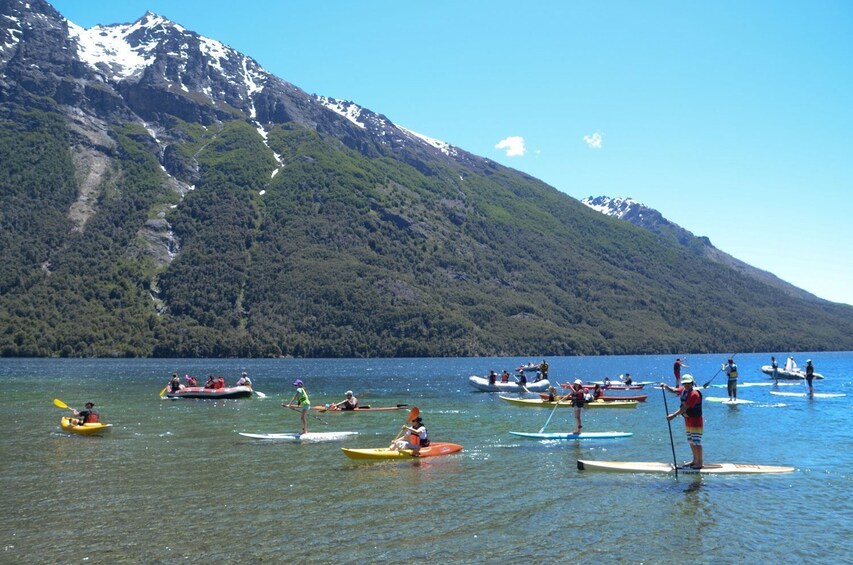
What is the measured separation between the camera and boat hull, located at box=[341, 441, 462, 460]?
25.1 metres

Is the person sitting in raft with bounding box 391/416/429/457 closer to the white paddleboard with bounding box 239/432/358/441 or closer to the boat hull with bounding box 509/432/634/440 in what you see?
the white paddleboard with bounding box 239/432/358/441

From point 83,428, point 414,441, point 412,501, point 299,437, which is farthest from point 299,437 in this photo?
point 412,501

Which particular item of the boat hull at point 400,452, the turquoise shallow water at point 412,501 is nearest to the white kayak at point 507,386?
the turquoise shallow water at point 412,501

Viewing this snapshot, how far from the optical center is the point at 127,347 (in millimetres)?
188875

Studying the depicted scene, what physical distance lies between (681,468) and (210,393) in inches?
1737

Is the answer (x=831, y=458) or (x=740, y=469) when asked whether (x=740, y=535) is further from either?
(x=831, y=458)

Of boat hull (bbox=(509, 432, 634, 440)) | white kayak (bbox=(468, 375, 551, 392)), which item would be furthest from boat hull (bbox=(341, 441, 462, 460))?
white kayak (bbox=(468, 375, 551, 392))

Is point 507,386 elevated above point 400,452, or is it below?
above

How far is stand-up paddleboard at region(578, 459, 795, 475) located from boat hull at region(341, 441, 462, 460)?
577 centimetres

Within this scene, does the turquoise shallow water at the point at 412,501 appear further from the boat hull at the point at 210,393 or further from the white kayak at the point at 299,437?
the boat hull at the point at 210,393

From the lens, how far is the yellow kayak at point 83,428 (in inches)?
1287

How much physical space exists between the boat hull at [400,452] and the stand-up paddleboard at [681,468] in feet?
18.9

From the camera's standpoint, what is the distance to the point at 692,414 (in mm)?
20891

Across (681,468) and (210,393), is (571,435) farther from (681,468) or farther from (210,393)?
(210,393)
